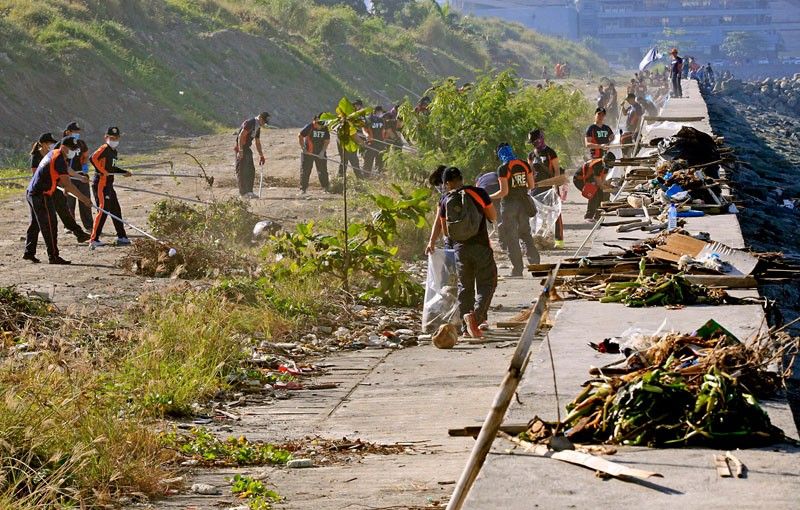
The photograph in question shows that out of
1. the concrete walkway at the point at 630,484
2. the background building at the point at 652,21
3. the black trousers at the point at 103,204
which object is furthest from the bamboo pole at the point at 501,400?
the background building at the point at 652,21

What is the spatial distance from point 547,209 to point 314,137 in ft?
23.1

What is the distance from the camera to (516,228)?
15.6 metres

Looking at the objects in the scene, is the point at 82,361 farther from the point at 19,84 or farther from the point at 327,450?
the point at 19,84

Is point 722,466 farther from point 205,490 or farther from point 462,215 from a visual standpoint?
point 462,215

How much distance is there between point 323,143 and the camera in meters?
24.4

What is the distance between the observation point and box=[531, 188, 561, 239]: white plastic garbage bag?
18031 mm

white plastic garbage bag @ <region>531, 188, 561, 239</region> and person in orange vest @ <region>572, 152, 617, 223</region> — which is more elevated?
person in orange vest @ <region>572, 152, 617, 223</region>

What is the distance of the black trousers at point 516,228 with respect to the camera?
1551 cm

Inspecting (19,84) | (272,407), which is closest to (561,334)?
(272,407)

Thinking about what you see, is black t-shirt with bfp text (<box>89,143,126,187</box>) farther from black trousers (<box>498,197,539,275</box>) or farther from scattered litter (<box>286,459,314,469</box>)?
scattered litter (<box>286,459,314,469</box>)

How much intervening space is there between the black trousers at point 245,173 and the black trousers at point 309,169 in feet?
3.27

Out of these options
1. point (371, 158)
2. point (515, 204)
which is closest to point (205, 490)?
point (515, 204)

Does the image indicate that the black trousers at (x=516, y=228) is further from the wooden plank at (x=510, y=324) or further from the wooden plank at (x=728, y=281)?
the wooden plank at (x=728, y=281)

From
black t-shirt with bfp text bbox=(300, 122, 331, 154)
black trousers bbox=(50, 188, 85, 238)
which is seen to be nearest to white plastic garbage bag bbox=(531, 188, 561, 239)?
black trousers bbox=(50, 188, 85, 238)
